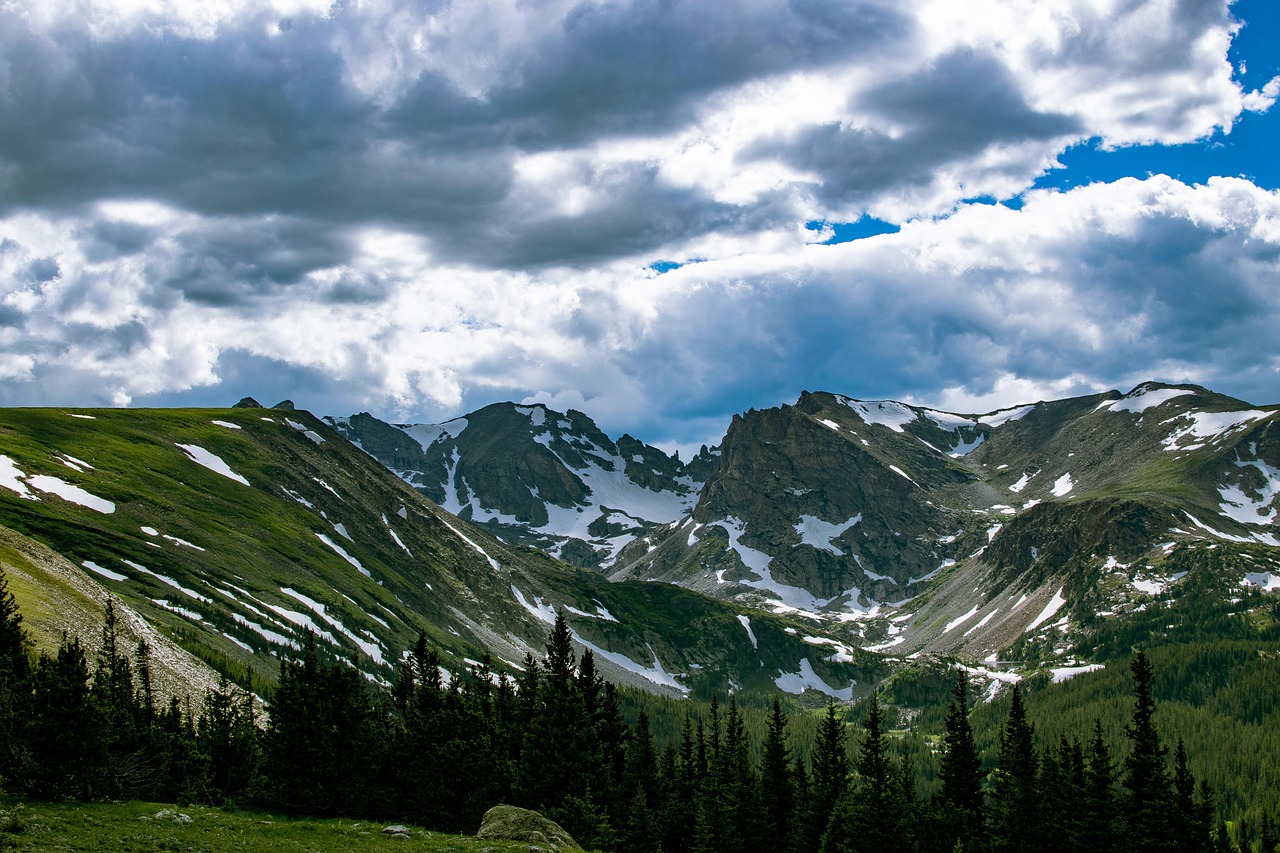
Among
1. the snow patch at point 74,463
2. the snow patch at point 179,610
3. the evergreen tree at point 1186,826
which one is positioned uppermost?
the snow patch at point 74,463

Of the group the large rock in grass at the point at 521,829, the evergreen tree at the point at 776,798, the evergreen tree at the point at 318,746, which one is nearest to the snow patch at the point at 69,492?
the evergreen tree at the point at 318,746

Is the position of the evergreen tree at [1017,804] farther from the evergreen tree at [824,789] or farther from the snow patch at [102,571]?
the snow patch at [102,571]

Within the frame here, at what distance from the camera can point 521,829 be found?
4812cm

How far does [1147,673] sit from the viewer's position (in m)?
83.1

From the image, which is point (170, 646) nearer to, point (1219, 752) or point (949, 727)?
point (949, 727)

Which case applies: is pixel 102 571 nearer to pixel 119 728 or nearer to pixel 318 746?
pixel 119 728

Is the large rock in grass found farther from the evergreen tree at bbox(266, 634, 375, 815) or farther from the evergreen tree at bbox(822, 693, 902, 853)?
the evergreen tree at bbox(822, 693, 902, 853)

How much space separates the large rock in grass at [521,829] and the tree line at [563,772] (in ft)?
41.3

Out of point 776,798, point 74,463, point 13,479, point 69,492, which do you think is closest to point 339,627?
point 69,492

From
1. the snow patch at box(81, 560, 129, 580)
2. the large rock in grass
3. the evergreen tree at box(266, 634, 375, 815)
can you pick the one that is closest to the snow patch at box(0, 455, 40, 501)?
the snow patch at box(81, 560, 129, 580)

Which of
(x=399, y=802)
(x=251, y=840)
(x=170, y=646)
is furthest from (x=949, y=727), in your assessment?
(x=170, y=646)

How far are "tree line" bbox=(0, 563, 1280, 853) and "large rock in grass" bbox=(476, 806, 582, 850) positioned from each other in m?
12.6

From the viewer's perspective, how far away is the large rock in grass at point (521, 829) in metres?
46.8

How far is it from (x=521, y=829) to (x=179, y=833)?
16.3 m
